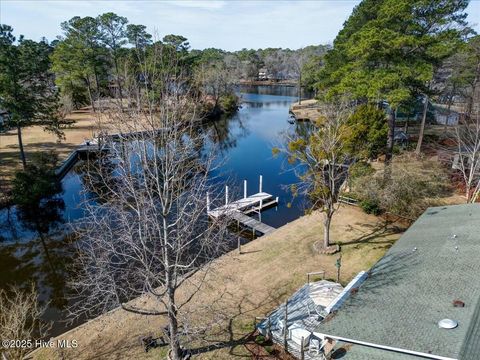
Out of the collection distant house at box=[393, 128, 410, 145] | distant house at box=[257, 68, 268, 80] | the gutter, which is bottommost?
the gutter

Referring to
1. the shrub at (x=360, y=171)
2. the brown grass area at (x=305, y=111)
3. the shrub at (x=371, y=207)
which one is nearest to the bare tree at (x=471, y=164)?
the shrub at (x=371, y=207)

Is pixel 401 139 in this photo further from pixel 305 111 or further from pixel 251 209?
pixel 305 111

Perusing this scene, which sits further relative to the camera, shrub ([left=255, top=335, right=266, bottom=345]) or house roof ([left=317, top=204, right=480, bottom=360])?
shrub ([left=255, top=335, right=266, bottom=345])

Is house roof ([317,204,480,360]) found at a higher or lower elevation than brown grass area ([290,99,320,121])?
lower

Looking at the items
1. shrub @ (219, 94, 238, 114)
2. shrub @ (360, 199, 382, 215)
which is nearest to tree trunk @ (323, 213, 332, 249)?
shrub @ (360, 199, 382, 215)

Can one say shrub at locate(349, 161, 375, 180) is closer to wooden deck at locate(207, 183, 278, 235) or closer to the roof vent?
wooden deck at locate(207, 183, 278, 235)

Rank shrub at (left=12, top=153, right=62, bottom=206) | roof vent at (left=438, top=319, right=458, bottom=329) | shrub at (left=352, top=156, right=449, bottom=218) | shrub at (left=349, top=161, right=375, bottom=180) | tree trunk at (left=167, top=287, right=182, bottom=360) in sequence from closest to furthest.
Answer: roof vent at (left=438, top=319, right=458, bottom=329)
tree trunk at (left=167, top=287, right=182, bottom=360)
shrub at (left=352, top=156, right=449, bottom=218)
shrub at (left=349, top=161, right=375, bottom=180)
shrub at (left=12, top=153, right=62, bottom=206)

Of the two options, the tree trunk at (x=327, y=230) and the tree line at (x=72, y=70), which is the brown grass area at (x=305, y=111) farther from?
the tree trunk at (x=327, y=230)

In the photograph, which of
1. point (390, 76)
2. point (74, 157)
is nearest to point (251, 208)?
point (390, 76)
